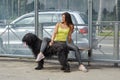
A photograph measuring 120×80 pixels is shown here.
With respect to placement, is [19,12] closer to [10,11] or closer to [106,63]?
[10,11]

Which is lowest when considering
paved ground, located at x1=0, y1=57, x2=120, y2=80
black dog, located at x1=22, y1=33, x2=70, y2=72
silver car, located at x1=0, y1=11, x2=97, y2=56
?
paved ground, located at x1=0, y1=57, x2=120, y2=80

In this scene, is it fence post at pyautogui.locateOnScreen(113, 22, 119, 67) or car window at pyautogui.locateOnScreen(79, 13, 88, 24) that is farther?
car window at pyautogui.locateOnScreen(79, 13, 88, 24)

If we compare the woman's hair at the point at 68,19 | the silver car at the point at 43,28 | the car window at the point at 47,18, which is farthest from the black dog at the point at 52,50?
the car window at the point at 47,18

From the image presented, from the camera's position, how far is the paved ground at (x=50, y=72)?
29.8 ft

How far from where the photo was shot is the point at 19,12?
37.8ft

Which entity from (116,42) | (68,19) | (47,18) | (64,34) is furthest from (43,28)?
(116,42)

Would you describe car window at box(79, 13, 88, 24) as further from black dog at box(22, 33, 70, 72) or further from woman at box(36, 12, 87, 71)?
black dog at box(22, 33, 70, 72)

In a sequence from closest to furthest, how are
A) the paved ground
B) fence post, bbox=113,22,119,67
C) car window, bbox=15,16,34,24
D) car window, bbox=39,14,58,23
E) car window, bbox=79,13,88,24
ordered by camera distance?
the paved ground, fence post, bbox=113,22,119,67, car window, bbox=79,13,88,24, car window, bbox=39,14,58,23, car window, bbox=15,16,34,24

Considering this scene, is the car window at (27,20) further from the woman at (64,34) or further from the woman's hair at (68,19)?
the woman's hair at (68,19)

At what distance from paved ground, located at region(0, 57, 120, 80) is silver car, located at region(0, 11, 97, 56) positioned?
2.10 ft

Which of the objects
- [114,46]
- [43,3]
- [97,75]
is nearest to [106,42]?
[114,46]

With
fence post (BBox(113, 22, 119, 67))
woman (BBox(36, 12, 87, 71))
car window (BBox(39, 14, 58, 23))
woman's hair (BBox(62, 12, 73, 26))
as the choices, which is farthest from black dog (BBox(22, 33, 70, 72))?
fence post (BBox(113, 22, 119, 67))

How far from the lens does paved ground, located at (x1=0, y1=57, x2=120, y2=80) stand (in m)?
9.08

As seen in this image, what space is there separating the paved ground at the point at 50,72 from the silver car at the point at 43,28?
640 mm
